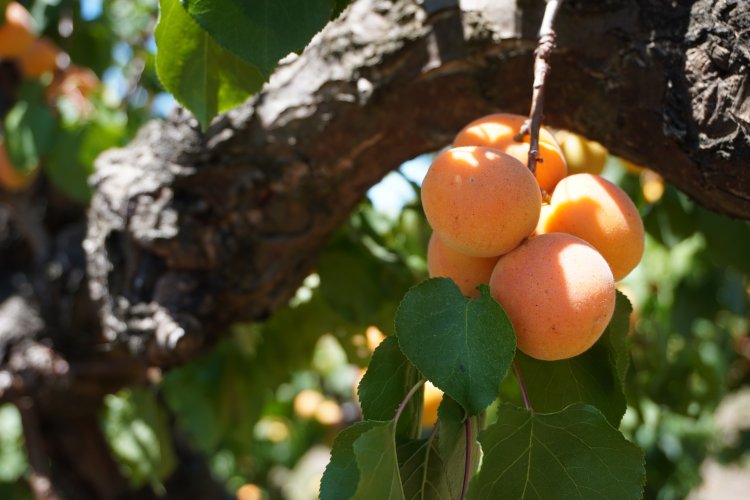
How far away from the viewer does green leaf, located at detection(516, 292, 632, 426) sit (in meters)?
0.69

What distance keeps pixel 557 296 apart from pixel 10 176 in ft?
5.33

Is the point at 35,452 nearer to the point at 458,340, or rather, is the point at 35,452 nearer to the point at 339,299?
the point at 339,299

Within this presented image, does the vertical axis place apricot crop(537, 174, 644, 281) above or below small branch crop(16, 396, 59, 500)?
above

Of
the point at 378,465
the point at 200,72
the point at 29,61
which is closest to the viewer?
the point at 378,465

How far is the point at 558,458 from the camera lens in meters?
0.61

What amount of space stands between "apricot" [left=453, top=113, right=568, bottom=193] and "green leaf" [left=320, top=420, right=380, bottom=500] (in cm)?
28

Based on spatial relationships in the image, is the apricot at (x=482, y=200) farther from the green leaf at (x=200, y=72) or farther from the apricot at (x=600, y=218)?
the green leaf at (x=200, y=72)

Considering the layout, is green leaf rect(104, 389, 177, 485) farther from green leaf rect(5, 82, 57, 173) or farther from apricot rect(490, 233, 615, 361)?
apricot rect(490, 233, 615, 361)

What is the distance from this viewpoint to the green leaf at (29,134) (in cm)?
173

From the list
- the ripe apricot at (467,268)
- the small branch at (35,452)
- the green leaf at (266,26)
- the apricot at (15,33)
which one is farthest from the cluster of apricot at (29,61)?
the ripe apricot at (467,268)

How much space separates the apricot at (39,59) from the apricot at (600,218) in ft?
5.45

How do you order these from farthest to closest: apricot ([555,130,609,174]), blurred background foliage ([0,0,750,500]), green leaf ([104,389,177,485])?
green leaf ([104,389,177,485])
blurred background foliage ([0,0,750,500])
apricot ([555,130,609,174])

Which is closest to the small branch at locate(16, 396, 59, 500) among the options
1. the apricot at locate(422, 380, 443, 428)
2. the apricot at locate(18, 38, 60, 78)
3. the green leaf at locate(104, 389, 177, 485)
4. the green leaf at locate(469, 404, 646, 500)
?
the green leaf at locate(104, 389, 177, 485)

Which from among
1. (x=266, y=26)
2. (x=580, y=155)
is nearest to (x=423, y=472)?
(x=266, y=26)
